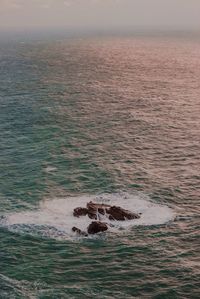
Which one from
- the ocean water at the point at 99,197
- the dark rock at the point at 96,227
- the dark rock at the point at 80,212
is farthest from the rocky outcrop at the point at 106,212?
the dark rock at the point at 96,227

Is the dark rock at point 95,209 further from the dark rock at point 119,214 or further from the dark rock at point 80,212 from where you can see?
the dark rock at point 119,214

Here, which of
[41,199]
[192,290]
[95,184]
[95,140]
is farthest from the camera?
[95,140]

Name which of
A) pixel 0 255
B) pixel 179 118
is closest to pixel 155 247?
pixel 0 255

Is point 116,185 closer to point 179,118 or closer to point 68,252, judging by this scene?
point 68,252

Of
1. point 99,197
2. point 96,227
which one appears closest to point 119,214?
point 96,227

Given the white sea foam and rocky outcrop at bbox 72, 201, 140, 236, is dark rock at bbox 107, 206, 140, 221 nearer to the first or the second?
rocky outcrop at bbox 72, 201, 140, 236

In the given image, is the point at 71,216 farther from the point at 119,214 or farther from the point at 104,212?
the point at 119,214

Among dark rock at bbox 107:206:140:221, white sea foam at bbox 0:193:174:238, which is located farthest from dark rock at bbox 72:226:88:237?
dark rock at bbox 107:206:140:221
